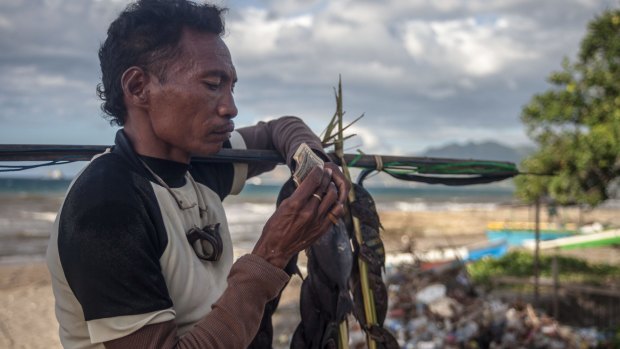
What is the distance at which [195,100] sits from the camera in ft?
5.93

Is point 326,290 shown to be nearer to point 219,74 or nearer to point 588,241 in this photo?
point 219,74

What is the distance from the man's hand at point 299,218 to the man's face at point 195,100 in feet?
1.13

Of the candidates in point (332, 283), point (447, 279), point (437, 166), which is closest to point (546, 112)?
point (447, 279)

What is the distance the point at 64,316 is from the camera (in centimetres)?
170

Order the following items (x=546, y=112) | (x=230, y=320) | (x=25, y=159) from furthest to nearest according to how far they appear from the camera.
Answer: (x=546, y=112) → (x=25, y=159) → (x=230, y=320)

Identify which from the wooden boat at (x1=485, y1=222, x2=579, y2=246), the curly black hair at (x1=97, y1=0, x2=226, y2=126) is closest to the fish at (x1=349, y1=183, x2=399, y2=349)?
the curly black hair at (x1=97, y1=0, x2=226, y2=126)

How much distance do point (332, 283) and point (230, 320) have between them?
2.12 feet

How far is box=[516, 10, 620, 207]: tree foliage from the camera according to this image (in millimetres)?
8711

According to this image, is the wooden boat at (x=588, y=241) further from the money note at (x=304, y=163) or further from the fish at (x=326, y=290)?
the money note at (x=304, y=163)

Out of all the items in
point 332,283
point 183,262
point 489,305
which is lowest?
point 489,305

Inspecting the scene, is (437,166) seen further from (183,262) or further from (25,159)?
(25,159)

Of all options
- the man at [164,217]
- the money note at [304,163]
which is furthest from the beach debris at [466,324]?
the man at [164,217]

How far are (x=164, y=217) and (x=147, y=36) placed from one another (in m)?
0.53

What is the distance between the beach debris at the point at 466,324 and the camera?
7594 mm
